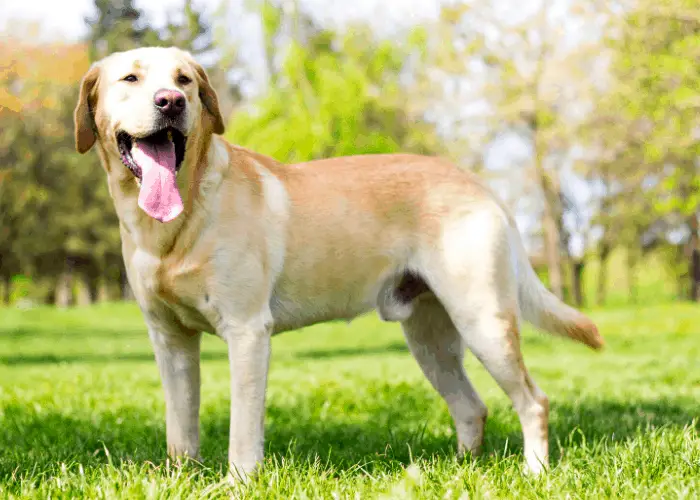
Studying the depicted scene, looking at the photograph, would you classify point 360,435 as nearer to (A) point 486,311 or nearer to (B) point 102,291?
(A) point 486,311

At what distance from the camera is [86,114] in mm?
3527

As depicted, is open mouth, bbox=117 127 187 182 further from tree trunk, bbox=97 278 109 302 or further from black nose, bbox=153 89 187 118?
tree trunk, bbox=97 278 109 302

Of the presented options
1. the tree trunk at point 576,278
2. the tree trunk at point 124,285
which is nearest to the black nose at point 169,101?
the tree trunk at point 576,278

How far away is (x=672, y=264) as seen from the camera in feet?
128

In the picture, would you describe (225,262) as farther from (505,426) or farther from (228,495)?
(505,426)

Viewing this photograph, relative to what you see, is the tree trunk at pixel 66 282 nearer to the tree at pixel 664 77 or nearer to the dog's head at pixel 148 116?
the tree at pixel 664 77

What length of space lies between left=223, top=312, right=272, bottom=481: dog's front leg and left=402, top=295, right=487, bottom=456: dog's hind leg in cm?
116

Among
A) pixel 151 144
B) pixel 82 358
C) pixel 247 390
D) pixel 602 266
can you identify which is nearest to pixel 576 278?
pixel 602 266

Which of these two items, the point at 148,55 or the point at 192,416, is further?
the point at 192,416

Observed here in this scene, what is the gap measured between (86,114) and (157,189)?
2.06 ft

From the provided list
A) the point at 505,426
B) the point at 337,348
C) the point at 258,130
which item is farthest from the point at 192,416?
the point at 258,130

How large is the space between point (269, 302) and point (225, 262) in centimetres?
32

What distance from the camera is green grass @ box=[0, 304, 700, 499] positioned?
3.00m

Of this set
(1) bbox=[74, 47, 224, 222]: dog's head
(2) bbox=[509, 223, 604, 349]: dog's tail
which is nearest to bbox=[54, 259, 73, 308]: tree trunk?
(1) bbox=[74, 47, 224, 222]: dog's head
